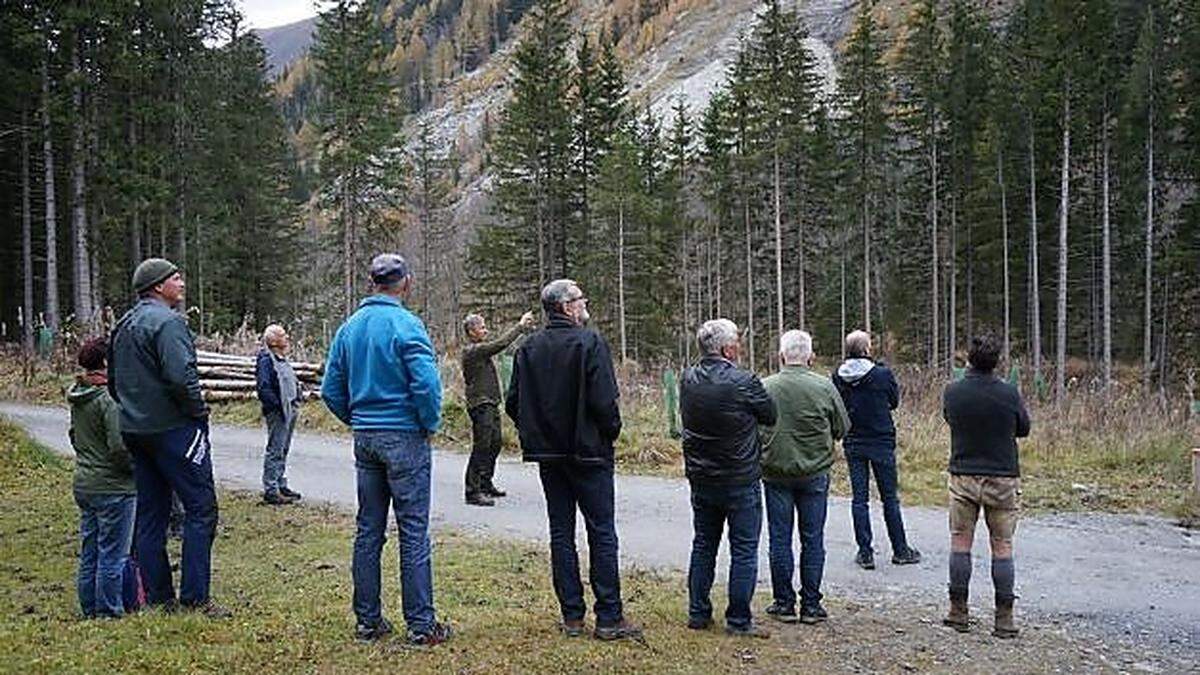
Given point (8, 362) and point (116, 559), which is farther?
point (8, 362)

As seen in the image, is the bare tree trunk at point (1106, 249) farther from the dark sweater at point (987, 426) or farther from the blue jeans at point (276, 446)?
the blue jeans at point (276, 446)

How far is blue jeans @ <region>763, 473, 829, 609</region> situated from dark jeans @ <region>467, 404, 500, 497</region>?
172 inches

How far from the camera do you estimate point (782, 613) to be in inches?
261

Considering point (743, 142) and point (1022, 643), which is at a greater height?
point (743, 142)

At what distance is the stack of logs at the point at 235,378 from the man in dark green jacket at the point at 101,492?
513 inches

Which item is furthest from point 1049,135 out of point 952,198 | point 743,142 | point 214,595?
point 214,595

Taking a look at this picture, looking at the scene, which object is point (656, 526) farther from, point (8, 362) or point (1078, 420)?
point (8, 362)

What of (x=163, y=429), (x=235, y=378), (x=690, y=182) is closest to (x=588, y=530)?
(x=163, y=429)

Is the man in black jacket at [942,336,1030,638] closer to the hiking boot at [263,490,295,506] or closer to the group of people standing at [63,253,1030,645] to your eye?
the group of people standing at [63,253,1030,645]

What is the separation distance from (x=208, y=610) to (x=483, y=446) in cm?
508

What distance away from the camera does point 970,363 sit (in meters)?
6.73

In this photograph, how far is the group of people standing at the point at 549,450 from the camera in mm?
5230

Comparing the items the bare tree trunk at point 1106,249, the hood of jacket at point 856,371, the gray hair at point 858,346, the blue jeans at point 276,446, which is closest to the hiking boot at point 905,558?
the hood of jacket at point 856,371

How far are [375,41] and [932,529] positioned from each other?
1207 inches
